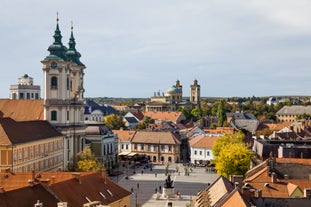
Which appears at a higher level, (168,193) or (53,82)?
(53,82)

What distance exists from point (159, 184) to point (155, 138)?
33.9 meters

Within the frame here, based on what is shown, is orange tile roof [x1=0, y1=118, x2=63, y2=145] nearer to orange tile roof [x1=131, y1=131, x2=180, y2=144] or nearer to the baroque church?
the baroque church

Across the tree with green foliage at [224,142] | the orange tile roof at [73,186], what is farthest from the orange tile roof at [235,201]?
the tree with green foliage at [224,142]

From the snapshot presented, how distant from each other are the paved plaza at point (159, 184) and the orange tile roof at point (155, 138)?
358 inches

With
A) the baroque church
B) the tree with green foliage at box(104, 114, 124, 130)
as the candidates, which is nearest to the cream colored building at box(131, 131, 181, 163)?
the baroque church

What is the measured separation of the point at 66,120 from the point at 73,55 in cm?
1465

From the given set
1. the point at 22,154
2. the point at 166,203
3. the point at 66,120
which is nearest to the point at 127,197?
the point at 166,203

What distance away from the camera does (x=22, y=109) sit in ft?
287

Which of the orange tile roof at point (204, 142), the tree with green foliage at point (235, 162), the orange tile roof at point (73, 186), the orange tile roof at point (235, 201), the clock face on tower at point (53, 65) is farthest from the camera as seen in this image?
the orange tile roof at point (204, 142)

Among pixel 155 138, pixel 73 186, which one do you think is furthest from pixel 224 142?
pixel 73 186

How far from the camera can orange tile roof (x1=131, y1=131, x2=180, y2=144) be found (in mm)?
110562

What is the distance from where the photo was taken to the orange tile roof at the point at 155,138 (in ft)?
363

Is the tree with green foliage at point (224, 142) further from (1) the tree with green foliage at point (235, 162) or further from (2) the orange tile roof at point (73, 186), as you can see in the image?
(2) the orange tile roof at point (73, 186)

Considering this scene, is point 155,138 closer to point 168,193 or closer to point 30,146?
point 168,193
